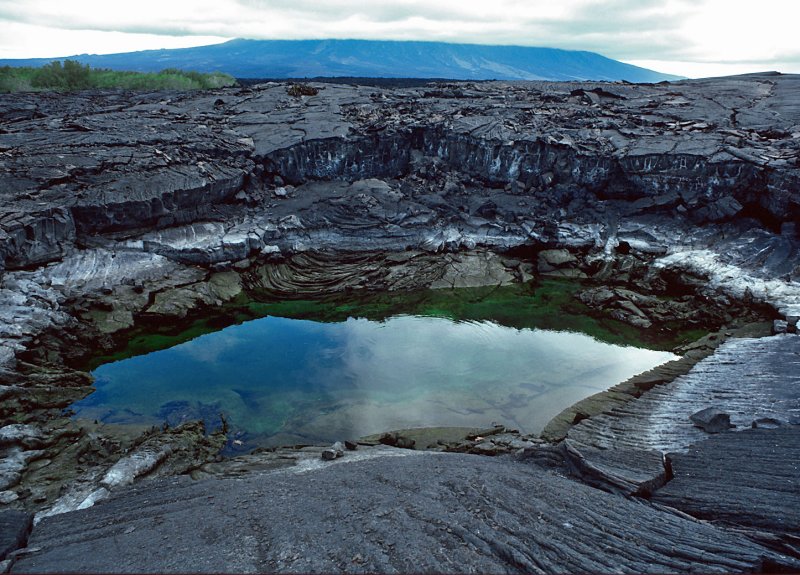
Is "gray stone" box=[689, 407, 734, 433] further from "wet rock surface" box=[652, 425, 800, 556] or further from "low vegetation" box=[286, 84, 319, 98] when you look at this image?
"low vegetation" box=[286, 84, 319, 98]

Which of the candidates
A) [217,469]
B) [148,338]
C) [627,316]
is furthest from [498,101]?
[217,469]

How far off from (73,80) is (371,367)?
48.5 meters

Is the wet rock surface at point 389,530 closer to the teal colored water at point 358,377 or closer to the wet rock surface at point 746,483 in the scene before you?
the wet rock surface at point 746,483

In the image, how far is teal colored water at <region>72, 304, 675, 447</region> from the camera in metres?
16.1

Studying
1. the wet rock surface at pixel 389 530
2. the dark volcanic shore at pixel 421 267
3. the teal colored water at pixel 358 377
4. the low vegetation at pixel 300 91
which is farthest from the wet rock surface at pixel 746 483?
the low vegetation at pixel 300 91

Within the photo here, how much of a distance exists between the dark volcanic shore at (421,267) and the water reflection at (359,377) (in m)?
1.59

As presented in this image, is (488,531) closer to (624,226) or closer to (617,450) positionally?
(617,450)

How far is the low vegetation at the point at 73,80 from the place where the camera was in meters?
43.9

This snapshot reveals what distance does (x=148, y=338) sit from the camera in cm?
2050

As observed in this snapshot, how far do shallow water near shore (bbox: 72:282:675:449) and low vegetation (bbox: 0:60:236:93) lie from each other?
3682 centimetres

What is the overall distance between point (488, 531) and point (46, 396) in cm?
1535

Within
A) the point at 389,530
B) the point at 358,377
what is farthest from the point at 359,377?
the point at 389,530

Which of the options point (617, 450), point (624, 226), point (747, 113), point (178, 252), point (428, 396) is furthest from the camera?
point (747, 113)

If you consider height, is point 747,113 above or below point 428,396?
above
